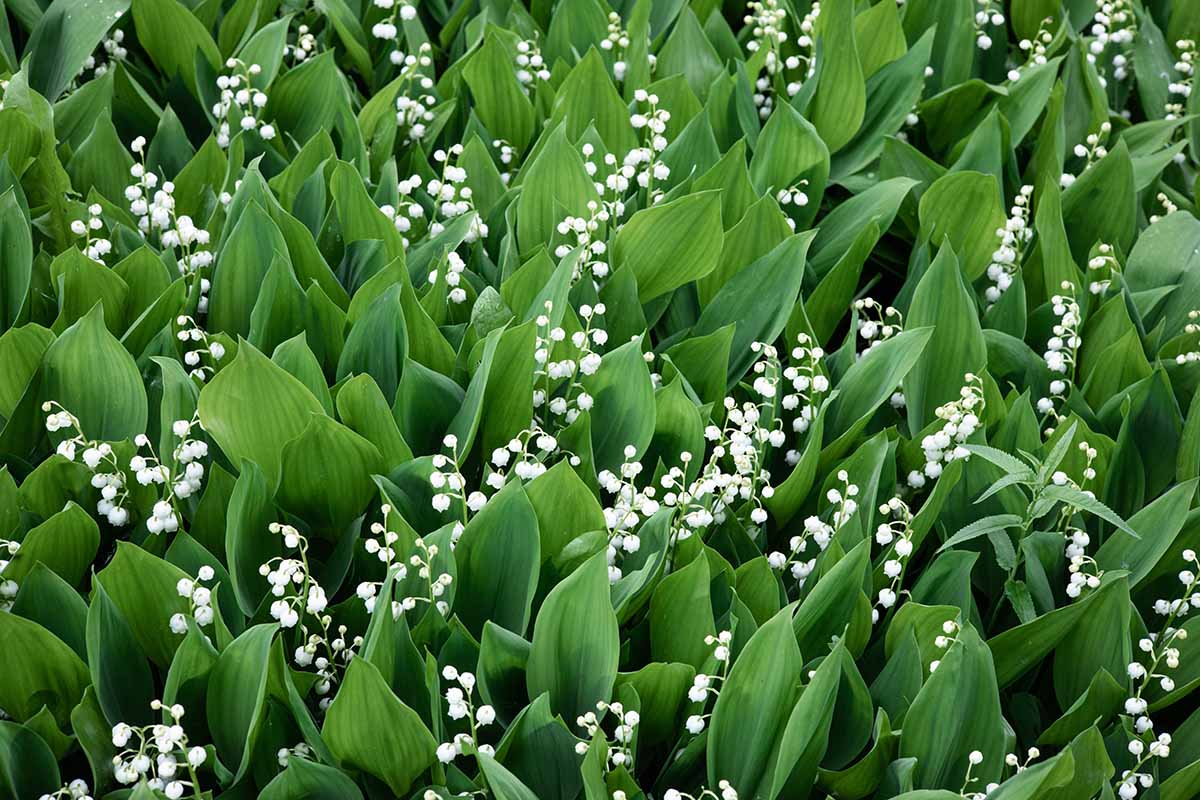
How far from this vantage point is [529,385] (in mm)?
1869

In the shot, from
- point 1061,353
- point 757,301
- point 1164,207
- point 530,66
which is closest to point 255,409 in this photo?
point 757,301

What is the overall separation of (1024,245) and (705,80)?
73 cm

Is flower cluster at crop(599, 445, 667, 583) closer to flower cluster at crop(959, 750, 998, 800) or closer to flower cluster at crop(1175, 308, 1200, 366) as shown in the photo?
flower cluster at crop(959, 750, 998, 800)

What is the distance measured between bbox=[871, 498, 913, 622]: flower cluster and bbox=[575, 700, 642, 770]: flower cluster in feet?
1.22

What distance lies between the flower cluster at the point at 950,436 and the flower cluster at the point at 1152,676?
332mm

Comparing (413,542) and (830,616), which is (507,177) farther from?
(830,616)

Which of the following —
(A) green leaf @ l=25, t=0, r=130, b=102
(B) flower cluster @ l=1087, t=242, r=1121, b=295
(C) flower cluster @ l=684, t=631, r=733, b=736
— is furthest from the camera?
(A) green leaf @ l=25, t=0, r=130, b=102

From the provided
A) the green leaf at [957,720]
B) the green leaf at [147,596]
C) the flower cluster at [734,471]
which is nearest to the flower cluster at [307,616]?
the green leaf at [147,596]

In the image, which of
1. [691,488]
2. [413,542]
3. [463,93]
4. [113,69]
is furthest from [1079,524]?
[113,69]

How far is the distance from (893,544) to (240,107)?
4.80 ft

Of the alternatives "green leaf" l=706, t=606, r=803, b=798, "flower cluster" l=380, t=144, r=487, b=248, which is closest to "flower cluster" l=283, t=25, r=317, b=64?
"flower cluster" l=380, t=144, r=487, b=248

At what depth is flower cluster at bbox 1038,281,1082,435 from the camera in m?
2.05

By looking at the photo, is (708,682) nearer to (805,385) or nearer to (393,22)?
(805,385)

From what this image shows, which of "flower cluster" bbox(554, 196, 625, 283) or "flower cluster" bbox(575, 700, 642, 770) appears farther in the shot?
"flower cluster" bbox(554, 196, 625, 283)
